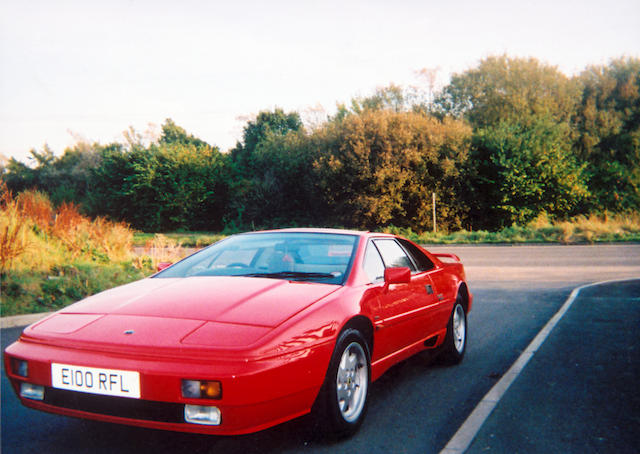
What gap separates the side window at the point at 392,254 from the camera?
Result: 4637 millimetres

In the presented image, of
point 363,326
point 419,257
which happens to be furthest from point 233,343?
point 419,257

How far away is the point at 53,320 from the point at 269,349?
1.46m

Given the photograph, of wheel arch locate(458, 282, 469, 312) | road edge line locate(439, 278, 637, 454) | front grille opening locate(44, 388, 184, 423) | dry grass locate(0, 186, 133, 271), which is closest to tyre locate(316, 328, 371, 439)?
road edge line locate(439, 278, 637, 454)

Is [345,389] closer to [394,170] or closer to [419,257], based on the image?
[419,257]

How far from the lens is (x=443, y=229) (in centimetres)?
3616

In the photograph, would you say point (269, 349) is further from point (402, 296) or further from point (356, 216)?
point (356, 216)

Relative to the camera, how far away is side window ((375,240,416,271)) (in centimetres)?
464

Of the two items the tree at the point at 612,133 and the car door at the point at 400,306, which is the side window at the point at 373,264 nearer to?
the car door at the point at 400,306

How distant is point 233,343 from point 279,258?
141 centimetres

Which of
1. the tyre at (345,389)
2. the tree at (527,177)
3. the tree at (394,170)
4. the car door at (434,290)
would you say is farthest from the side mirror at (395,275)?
the tree at (527,177)

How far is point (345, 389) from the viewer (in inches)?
138

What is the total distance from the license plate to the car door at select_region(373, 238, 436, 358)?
172 cm

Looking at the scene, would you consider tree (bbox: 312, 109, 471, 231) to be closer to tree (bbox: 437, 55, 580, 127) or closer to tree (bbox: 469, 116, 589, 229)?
tree (bbox: 469, 116, 589, 229)

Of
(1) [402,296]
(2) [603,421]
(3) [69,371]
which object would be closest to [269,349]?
(3) [69,371]
